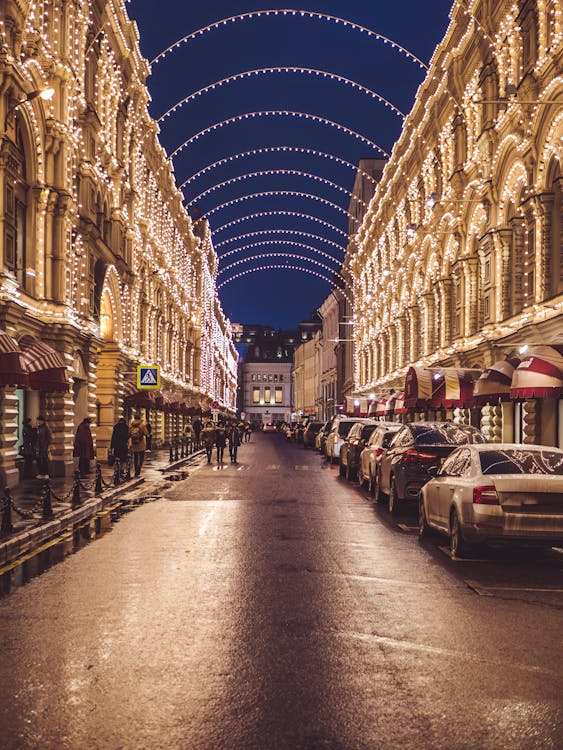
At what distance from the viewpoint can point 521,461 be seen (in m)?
11.7

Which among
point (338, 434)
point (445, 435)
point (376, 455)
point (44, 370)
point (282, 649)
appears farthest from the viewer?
point (338, 434)

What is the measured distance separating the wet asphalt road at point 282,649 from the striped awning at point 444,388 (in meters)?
17.0

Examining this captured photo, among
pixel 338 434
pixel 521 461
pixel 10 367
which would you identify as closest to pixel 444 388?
pixel 338 434

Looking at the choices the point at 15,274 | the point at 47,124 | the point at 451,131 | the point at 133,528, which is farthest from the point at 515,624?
the point at 451,131

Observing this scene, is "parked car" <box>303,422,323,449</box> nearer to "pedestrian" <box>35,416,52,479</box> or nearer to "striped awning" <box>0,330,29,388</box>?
"pedestrian" <box>35,416,52,479</box>

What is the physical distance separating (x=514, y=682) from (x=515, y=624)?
6.16 ft

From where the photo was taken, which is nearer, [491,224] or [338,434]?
[491,224]

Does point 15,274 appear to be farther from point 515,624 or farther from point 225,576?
point 515,624

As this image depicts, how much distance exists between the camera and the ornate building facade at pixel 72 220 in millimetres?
21781

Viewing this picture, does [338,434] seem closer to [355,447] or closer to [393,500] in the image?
[355,447]

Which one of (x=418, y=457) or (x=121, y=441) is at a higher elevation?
(x=418, y=457)

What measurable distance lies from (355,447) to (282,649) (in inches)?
798

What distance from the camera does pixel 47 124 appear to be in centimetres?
2544

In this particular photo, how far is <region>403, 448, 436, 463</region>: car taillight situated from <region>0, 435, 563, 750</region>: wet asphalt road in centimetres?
368
